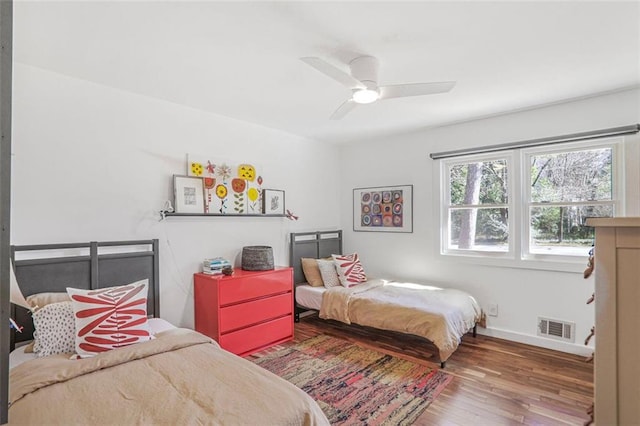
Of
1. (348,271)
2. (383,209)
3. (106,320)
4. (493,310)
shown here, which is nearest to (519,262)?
(493,310)

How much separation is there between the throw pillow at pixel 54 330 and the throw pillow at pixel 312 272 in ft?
8.14

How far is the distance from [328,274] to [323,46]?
2.64 metres

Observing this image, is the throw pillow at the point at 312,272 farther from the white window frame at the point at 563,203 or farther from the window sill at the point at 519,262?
the white window frame at the point at 563,203

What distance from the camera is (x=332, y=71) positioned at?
1.94 metres

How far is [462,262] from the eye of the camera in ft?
Result: 12.3

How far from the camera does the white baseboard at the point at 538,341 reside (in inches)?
118

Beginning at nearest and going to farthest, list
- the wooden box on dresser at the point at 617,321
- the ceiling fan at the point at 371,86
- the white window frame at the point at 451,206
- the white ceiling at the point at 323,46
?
the wooden box on dresser at the point at 617,321 < the white ceiling at the point at 323,46 < the ceiling fan at the point at 371,86 < the white window frame at the point at 451,206

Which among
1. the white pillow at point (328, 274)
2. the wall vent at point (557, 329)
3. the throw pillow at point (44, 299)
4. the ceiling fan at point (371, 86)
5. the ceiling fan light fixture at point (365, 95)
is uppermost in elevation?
the ceiling fan at point (371, 86)

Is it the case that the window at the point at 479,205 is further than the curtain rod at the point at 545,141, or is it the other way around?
the window at the point at 479,205

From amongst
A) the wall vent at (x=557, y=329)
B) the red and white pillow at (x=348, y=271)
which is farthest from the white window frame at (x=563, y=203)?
the red and white pillow at (x=348, y=271)

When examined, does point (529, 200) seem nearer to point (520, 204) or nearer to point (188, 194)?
point (520, 204)

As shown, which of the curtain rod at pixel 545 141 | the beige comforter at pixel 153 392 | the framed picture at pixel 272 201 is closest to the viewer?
the beige comforter at pixel 153 392

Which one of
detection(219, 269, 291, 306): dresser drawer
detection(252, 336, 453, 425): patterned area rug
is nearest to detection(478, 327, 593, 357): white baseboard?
detection(252, 336, 453, 425): patterned area rug

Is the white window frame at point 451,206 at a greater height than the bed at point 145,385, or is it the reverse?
the white window frame at point 451,206
